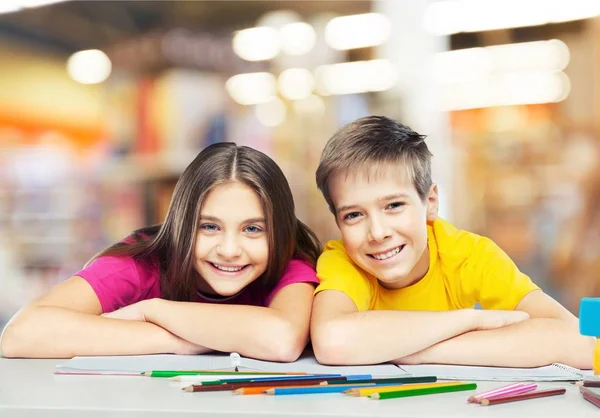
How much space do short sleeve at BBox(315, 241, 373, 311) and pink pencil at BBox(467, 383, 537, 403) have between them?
0.34 metres

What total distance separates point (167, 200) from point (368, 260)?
5.11 ft

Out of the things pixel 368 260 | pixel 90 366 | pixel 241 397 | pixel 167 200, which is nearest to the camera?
pixel 241 397

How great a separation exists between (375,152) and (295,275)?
9.1 inches

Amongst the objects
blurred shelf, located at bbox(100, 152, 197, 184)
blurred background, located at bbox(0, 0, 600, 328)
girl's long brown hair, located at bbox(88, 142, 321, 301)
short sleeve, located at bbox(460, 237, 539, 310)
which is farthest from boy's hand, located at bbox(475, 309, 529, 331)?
blurred shelf, located at bbox(100, 152, 197, 184)

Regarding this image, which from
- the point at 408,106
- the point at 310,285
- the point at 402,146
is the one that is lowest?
the point at 310,285

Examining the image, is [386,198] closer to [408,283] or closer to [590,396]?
[408,283]

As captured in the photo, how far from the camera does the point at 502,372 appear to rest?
85cm

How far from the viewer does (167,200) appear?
2535 mm

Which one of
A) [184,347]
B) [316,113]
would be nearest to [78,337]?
[184,347]

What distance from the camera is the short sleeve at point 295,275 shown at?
111cm

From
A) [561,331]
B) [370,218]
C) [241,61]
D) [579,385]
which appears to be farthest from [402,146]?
[241,61]

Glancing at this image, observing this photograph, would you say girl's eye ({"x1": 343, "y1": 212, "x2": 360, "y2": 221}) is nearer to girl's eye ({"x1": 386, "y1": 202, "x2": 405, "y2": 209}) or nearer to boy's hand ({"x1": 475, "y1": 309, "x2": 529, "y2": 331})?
girl's eye ({"x1": 386, "y1": 202, "x2": 405, "y2": 209})

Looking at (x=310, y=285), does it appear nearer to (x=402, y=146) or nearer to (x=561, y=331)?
(x=402, y=146)

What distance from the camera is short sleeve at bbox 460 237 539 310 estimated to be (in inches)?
43.5
